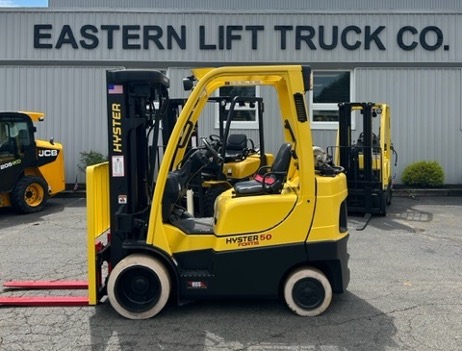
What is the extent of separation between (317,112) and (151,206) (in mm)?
10828

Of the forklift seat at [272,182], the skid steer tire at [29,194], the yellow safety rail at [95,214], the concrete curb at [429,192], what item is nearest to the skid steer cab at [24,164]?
the skid steer tire at [29,194]

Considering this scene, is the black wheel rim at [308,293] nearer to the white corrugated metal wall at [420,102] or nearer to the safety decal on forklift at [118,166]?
the safety decal on forklift at [118,166]

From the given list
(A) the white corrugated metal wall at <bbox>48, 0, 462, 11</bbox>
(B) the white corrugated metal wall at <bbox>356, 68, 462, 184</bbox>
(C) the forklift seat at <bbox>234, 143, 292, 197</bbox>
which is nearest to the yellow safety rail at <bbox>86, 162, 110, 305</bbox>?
(C) the forklift seat at <bbox>234, 143, 292, 197</bbox>

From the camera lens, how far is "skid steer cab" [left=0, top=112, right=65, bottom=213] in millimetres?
10992

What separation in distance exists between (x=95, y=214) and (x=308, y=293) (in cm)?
218

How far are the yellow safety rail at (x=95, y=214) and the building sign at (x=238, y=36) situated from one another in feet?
33.9

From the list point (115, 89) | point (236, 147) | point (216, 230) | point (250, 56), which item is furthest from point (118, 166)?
point (250, 56)

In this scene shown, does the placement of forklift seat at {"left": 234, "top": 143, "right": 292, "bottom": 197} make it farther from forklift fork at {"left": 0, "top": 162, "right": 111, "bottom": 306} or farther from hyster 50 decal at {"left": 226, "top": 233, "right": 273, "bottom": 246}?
forklift fork at {"left": 0, "top": 162, "right": 111, "bottom": 306}

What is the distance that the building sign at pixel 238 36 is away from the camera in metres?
14.7

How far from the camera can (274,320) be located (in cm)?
473

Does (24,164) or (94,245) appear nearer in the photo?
(94,245)

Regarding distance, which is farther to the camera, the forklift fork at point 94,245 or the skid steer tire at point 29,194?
the skid steer tire at point 29,194

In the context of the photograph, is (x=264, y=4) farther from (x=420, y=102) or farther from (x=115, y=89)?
(x=115, y=89)

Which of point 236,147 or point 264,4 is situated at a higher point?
point 264,4
